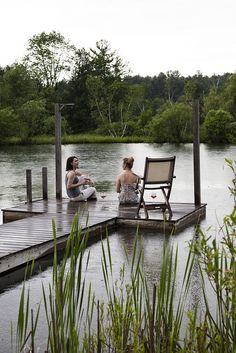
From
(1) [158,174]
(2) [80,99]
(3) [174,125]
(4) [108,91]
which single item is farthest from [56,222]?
(4) [108,91]

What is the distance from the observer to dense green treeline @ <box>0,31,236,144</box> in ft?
191

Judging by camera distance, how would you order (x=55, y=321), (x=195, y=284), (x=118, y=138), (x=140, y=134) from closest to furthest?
(x=55, y=321), (x=195, y=284), (x=118, y=138), (x=140, y=134)

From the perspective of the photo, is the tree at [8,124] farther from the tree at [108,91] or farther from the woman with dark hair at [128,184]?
the woman with dark hair at [128,184]

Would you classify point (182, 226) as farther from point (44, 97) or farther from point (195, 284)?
point (44, 97)

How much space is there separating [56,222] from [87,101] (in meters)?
60.1

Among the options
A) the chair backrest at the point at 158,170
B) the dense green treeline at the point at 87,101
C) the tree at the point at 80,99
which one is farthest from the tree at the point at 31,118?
the chair backrest at the point at 158,170

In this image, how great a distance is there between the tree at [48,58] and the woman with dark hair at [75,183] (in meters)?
57.9

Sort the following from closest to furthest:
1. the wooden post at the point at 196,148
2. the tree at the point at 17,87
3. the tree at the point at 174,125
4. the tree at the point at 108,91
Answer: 1. the wooden post at the point at 196,148
2. the tree at the point at 174,125
3. the tree at the point at 17,87
4. the tree at the point at 108,91

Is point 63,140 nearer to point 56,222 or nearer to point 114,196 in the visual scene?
point 114,196

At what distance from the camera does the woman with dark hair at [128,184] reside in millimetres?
11016

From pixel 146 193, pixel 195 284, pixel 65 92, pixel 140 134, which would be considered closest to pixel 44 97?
pixel 65 92

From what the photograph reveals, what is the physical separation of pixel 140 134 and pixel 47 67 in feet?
42.1

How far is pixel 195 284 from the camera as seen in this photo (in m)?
6.57

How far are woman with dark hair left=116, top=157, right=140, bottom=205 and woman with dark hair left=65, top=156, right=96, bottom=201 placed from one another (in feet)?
2.56
